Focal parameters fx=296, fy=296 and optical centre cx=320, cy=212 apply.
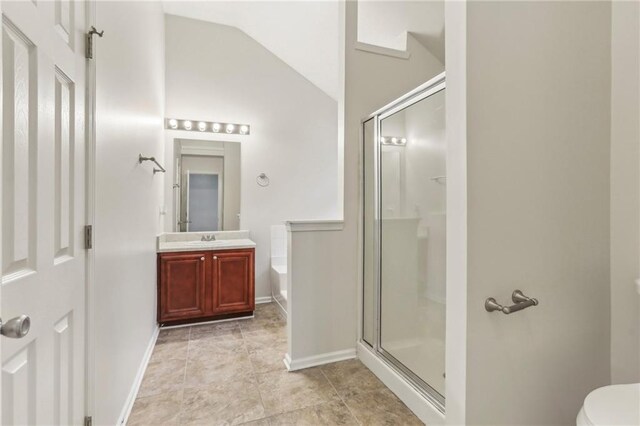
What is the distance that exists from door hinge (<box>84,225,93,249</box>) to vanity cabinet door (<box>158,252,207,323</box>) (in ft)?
6.21

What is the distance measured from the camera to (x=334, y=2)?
286 centimetres

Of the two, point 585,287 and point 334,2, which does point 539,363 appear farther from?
point 334,2

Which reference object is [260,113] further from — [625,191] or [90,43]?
[625,191]

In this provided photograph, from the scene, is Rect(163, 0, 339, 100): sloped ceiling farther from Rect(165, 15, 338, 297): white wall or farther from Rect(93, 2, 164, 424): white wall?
Rect(93, 2, 164, 424): white wall

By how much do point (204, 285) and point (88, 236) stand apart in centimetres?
202

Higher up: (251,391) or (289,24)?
(289,24)

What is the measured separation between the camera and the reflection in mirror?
137 inches

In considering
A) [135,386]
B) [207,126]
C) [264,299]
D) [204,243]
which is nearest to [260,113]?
[207,126]

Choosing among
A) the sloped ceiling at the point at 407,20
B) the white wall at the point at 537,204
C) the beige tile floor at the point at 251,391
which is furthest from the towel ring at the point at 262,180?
the white wall at the point at 537,204

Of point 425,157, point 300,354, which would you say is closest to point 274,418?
point 300,354

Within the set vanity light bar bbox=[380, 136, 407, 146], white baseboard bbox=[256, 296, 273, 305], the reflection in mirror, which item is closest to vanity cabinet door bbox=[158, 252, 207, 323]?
the reflection in mirror

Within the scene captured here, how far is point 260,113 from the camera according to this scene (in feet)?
12.5

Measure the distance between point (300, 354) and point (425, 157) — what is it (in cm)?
170

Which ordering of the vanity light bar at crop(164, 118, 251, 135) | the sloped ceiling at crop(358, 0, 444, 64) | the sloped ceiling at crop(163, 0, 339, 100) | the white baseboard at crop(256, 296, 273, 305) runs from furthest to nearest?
1. the white baseboard at crop(256, 296, 273, 305)
2. the vanity light bar at crop(164, 118, 251, 135)
3. the sloped ceiling at crop(163, 0, 339, 100)
4. the sloped ceiling at crop(358, 0, 444, 64)
